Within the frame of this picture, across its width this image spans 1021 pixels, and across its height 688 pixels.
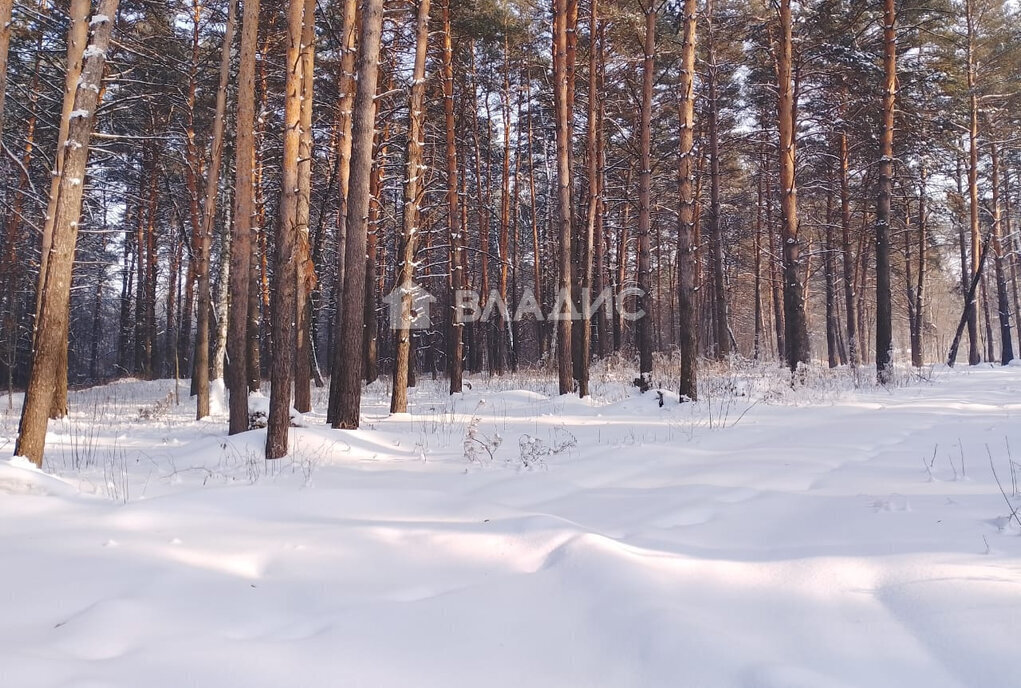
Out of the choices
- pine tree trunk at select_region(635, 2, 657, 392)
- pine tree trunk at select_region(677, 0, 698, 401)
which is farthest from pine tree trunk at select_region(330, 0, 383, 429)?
pine tree trunk at select_region(635, 2, 657, 392)

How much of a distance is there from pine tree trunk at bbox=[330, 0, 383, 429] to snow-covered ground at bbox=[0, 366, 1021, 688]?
6.92 feet

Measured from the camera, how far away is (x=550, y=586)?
2928 millimetres

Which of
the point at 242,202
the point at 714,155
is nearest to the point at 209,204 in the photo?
the point at 242,202

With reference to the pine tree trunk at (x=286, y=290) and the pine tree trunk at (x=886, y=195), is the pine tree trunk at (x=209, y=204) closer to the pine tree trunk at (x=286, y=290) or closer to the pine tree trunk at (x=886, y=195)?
the pine tree trunk at (x=286, y=290)

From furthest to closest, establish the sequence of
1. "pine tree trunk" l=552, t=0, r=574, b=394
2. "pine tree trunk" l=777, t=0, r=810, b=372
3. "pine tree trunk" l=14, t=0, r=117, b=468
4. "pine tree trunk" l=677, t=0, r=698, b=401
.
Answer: "pine tree trunk" l=552, t=0, r=574, b=394 < "pine tree trunk" l=777, t=0, r=810, b=372 < "pine tree trunk" l=677, t=0, r=698, b=401 < "pine tree trunk" l=14, t=0, r=117, b=468

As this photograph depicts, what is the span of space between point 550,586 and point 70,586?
246 cm

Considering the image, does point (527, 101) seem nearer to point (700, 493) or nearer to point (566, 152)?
point (566, 152)

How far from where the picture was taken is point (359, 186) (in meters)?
7.82

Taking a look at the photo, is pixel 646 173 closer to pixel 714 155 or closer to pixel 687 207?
pixel 687 207

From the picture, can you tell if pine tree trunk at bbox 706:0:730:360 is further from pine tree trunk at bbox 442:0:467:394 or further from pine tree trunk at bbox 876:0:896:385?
pine tree trunk at bbox 442:0:467:394

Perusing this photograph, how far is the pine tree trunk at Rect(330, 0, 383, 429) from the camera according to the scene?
25.4 feet

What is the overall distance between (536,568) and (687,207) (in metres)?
8.05
